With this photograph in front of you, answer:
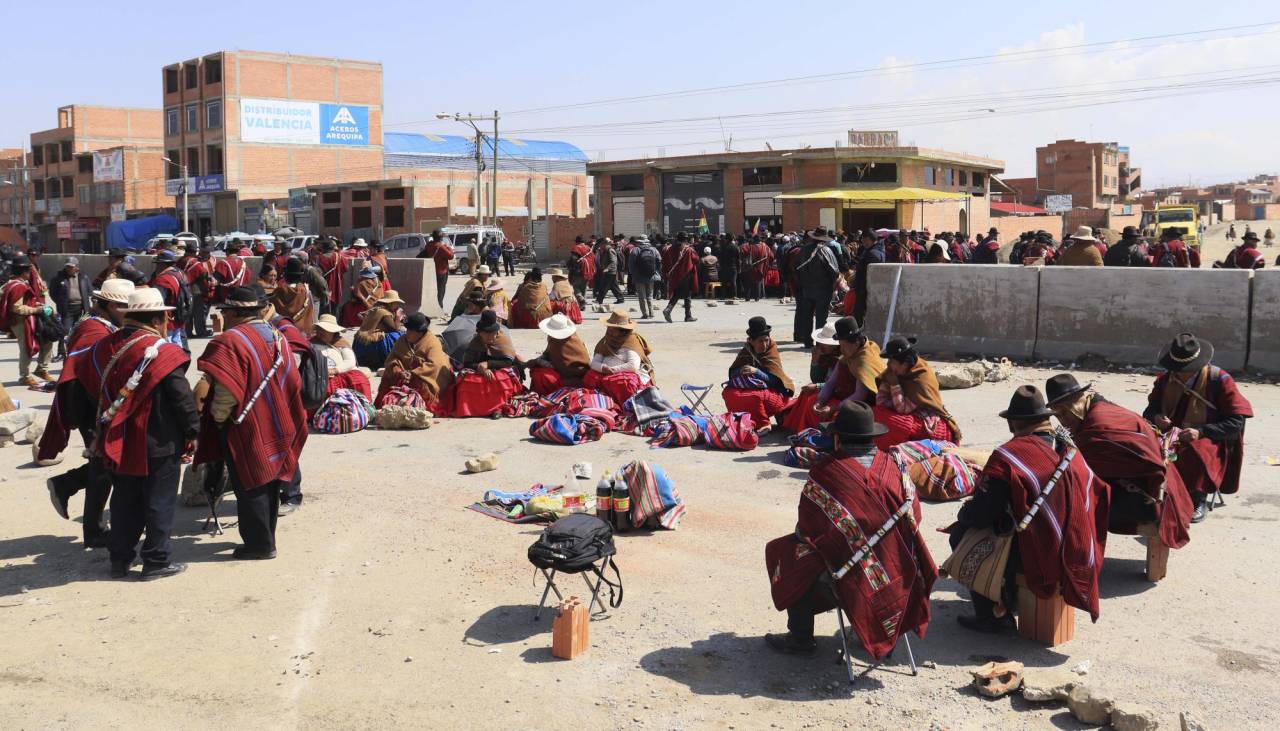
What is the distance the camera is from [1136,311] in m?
13.6

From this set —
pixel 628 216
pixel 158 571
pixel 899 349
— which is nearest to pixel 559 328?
pixel 899 349

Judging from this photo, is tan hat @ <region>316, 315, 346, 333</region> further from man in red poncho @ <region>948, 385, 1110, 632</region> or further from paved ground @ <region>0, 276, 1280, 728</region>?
man in red poncho @ <region>948, 385, 1110, 632</region>

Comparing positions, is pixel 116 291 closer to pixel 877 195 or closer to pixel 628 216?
pixel 877 195

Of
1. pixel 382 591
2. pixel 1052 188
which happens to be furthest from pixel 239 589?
pixel 1052 188

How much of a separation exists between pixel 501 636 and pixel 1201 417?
4.42 m

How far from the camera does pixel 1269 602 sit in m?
6.11

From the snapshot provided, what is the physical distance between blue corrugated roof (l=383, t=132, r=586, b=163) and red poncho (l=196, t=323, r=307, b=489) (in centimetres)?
6369

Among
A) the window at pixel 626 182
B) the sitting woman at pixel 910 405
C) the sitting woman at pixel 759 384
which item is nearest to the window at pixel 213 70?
the window at pixel 626 182

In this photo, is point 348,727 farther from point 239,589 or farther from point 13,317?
point 13,317

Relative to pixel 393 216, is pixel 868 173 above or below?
above

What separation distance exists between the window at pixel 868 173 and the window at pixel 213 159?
42.2 m

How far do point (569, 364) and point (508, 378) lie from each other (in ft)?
2.23

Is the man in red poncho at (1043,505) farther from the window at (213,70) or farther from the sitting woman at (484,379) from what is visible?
the window at (213,70)

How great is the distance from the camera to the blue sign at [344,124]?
241 feet
